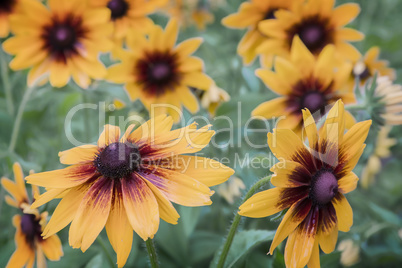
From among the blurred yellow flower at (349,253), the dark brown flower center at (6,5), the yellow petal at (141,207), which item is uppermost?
the dark brown flower center at (6,5)

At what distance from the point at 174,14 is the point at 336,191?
1.53 metres

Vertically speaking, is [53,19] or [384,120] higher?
[53,19]

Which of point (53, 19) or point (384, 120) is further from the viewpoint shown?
point (53, 19)

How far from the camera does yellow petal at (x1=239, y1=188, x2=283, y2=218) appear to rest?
1.84 ft

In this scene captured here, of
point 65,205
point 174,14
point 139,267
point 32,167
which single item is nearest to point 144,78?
point 32,167

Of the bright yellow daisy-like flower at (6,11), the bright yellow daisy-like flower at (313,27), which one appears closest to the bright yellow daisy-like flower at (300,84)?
the bright yellow daisy-like flower at (313,27)

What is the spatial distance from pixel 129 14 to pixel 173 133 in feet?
2.15

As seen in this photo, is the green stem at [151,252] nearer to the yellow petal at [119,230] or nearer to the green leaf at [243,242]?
the yellow petal at [119,230]

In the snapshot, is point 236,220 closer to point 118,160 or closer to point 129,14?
point 118,160

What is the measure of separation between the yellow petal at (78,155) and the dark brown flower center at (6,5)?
70 centimetres

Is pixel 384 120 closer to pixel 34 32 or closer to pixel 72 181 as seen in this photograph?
pixel 72 181

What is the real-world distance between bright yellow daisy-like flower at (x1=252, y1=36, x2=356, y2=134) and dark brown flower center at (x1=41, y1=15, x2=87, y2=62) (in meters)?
0.52

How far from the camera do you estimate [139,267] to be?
955 millimetres

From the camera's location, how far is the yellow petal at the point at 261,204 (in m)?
0.56
